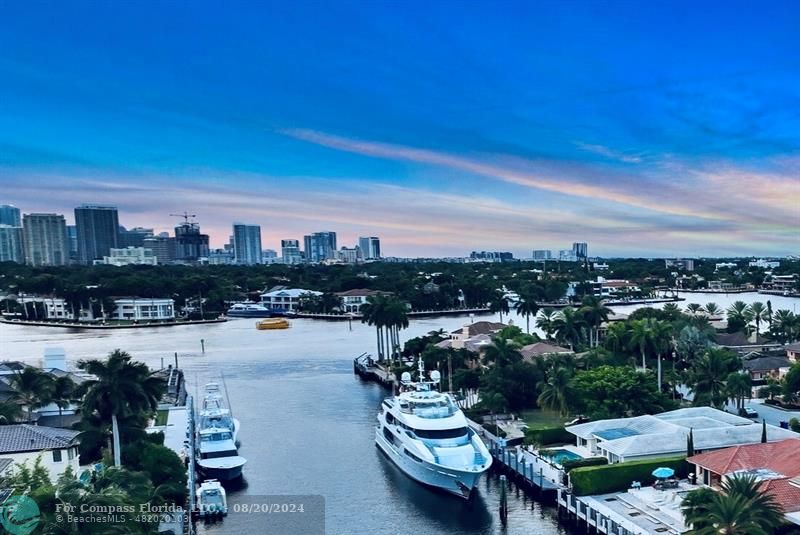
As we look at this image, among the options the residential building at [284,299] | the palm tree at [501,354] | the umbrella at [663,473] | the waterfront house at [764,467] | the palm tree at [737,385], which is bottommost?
the umbrella at [663,473]

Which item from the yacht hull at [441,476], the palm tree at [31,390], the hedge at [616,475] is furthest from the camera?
the palm tree at [31,390]

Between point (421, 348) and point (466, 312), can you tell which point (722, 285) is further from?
point (421, 348)

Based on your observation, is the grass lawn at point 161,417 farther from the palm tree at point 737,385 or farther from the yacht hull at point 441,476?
the palm tree at point 737,385

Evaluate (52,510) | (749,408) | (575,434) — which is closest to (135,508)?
(52,510)

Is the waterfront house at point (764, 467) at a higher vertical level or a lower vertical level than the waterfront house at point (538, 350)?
lower

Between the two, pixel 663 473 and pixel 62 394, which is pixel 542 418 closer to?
pixel 663 473

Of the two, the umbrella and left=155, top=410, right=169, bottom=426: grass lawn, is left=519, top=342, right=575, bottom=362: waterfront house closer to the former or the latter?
the umbrella

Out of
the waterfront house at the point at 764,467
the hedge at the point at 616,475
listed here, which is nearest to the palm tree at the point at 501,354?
the hedge at the point at 616,475
